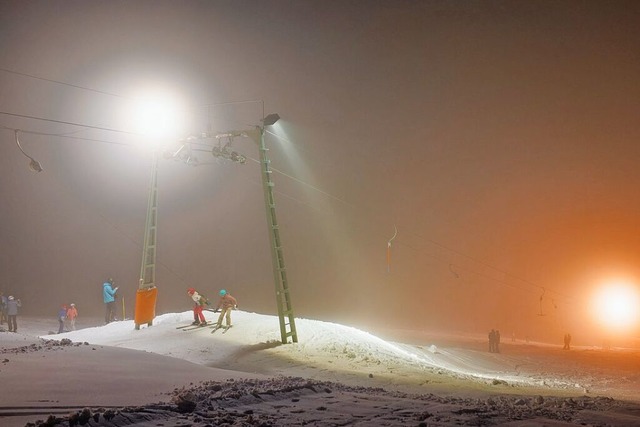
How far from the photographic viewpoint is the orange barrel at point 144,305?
856 inches

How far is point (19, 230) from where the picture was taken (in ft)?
225

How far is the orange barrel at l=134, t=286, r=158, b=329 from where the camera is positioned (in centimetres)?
2174

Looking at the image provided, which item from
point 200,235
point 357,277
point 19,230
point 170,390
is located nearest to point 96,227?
point 19,230

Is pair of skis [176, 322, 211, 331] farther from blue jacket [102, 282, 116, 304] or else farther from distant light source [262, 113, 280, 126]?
distant light source [262, 113, 280, 126]

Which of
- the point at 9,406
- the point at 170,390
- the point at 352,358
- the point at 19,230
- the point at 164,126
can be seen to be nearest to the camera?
the point at 9,406

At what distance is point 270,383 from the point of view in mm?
10156

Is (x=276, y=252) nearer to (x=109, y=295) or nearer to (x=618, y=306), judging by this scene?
(x=109, y=295)

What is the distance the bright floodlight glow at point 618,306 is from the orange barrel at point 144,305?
5237cm

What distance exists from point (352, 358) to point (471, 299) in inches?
2476

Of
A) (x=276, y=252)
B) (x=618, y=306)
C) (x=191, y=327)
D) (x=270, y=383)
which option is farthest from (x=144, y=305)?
(x=618, y=306)

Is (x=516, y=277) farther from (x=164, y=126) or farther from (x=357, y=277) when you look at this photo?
(x=164, y=126)

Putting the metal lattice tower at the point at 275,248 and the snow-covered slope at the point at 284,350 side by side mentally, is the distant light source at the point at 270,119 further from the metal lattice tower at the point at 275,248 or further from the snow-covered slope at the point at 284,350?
the snow-covered slope at the point at 284,350

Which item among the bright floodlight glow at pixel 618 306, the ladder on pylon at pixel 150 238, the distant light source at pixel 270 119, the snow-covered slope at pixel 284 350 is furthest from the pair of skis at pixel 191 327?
the bright floodlight glow at pixel 618 306

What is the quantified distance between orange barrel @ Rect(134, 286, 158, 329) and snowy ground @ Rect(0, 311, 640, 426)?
0.58 metres
